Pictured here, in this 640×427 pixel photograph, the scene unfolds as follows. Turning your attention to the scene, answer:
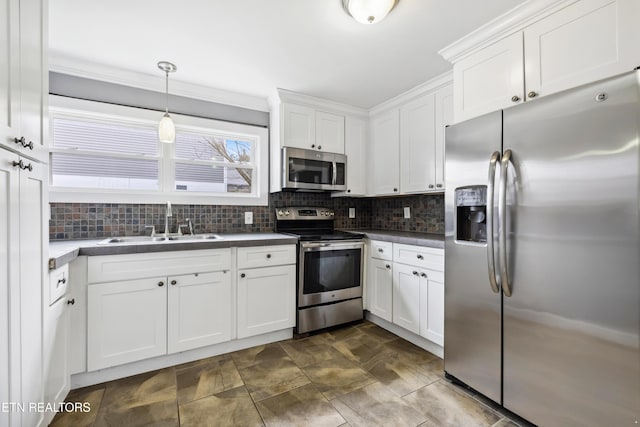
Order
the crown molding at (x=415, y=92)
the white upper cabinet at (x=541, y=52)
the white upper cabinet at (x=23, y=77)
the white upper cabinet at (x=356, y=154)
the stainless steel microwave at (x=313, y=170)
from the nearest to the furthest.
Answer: the white upper cabinet at (x=23, y=77) → the white upper cabinet at (x=541, y=52) → the crown molding at (x=415, y=92) → the stainless steel microwave at (x=313, y=170) → the white upper cabinet at (x=356, y=154)

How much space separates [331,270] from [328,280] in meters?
0.10

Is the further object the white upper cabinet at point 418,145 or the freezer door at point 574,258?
the white upper cabinet at point 418,145

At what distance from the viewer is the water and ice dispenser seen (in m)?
1.70

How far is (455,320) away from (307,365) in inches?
42.6

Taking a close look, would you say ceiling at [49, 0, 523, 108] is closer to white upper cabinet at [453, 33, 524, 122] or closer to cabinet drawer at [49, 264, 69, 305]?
white upper cabinet at [453, 33, 524, 122]

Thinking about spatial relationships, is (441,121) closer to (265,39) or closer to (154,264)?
(265,39)

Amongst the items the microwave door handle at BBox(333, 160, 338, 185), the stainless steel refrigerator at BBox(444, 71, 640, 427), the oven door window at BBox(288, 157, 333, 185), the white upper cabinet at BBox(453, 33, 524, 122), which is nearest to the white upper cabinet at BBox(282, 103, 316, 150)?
the oven door window at BBox(288, 157, 333, 185)

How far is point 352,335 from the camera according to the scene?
2629 mm

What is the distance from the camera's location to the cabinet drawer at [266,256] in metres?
2.32

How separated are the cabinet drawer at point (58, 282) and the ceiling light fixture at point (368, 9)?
2.07 metres

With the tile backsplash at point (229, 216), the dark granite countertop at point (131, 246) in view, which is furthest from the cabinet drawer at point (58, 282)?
the tile backsplash at point (229, 216)

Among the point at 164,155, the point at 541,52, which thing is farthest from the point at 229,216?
the point at 541,52

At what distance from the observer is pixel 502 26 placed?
5.49 ft

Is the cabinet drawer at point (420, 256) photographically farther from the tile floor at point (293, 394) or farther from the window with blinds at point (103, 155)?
the window with blinds at point (103, 155)
